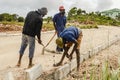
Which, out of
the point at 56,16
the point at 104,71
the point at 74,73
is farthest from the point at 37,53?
the point at 104,71

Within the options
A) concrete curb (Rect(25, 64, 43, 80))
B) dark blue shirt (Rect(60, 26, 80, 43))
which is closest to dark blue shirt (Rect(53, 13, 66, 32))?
dark blue shirt (Rect(60, 26, 80, 43))

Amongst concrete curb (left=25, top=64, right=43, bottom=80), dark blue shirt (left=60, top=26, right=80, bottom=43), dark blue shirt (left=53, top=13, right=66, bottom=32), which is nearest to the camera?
concrete curb (left=25, top=64, right=43, bottom=80)

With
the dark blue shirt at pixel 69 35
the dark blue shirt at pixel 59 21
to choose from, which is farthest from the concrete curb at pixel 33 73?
the dark blue shirt at pixel 59 21

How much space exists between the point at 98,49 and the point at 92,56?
1769 mm

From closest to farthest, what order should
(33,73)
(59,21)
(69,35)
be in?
(33,73), (69,35), (59,21)

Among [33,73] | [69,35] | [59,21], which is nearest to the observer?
[33,73]

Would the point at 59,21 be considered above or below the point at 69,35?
above

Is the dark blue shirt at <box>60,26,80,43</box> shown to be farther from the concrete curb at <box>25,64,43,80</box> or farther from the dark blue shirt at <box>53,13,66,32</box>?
the dark blue shirt at <box>53,13,66,32</box>

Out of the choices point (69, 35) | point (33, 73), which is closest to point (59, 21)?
point (69, 35)

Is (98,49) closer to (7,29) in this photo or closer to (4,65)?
(4,65)

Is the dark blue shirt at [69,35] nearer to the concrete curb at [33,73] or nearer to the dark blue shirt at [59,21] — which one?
the concrete curb at [33,73]

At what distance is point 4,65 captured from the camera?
10.6 metres

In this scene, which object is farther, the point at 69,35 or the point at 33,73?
the point at 69,35

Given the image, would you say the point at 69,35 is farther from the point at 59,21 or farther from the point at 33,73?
the point at 59,21
